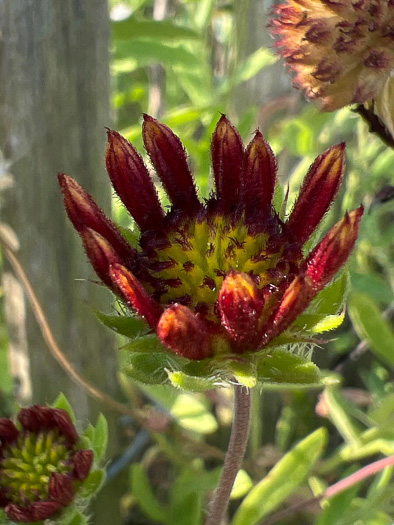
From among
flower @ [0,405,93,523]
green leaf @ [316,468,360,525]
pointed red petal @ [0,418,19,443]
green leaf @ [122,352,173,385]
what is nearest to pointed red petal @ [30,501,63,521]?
flower @ [0,405,93,523]

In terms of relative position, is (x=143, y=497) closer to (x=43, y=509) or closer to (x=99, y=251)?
(x=43, y=509)

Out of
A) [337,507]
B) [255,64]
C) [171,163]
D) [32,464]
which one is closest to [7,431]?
[32,464]

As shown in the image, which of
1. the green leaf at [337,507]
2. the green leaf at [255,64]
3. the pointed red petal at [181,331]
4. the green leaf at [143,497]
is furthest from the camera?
the green leaf at [255,64]

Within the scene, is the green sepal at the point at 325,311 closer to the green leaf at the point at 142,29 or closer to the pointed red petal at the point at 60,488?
the pointed red petal at the point at 60,488

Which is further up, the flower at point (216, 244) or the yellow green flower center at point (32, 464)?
the flower at point (216, 244)

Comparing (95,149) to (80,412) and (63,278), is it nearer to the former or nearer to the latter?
(63,278)

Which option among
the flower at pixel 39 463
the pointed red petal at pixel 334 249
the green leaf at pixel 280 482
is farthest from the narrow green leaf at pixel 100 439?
the pointed red petal at pixel 334 249

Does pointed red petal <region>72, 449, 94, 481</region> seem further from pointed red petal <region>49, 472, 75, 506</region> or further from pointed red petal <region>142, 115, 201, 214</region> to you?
pointed red petal <region>142, 115, 201, 214</region>
